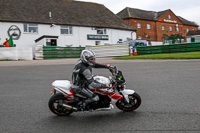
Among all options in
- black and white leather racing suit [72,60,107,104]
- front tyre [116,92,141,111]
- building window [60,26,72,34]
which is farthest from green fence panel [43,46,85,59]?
black and white leather racing suit [72,60,107,104]

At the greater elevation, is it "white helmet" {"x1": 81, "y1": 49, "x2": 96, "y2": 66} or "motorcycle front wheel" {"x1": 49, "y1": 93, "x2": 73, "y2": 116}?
"white helmet" {"x1": 81, "y1": 49, "x2": 96, "y2": 66}

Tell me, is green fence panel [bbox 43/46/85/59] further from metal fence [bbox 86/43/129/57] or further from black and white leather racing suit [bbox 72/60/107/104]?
black and white leather racing suit [bbox 72/60/107/104]

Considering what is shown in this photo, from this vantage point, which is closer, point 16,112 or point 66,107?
point 66,107

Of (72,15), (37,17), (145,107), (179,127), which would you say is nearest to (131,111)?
(145,107)

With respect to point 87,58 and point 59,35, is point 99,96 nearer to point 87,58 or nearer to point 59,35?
point 87,58

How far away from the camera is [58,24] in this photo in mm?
35094

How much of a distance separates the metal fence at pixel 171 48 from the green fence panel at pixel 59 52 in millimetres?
7426

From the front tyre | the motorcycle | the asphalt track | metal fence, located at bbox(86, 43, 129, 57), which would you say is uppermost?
metal fence, located at bbox(86, 43, 129, 57)

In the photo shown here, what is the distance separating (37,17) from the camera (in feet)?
112

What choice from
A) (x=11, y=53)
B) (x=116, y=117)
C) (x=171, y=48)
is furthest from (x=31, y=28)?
(x=116, y=117)

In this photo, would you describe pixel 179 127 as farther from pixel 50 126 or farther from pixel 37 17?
pixel 37 17

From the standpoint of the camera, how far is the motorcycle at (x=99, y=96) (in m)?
5.25

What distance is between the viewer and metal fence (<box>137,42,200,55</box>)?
88.7 ft

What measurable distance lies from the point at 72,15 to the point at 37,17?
19.3ft
